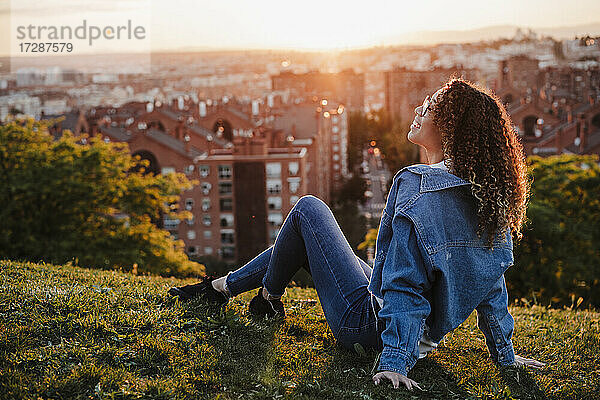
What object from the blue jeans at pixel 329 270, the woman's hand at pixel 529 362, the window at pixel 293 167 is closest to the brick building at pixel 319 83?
the window at pixel 293 167

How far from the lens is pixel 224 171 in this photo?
28.4 m

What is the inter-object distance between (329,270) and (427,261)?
0.61 meters

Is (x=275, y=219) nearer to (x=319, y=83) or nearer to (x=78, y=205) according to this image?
(x=78, y=205)

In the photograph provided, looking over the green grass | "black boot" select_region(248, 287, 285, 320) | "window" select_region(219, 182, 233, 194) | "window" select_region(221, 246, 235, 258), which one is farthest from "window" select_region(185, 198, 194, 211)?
"black boot" select_region(248, 287, 285, 320)

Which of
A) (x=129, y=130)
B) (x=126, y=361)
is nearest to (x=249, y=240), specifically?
(x=129, y=130)

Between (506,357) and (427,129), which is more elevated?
(427,129)

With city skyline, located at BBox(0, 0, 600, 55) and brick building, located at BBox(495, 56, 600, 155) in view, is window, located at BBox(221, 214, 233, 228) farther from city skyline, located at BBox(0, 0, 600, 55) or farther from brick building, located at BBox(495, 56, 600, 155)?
brick building, located at BBox(495, 56, 600, 155)

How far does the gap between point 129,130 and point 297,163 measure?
1425 cm

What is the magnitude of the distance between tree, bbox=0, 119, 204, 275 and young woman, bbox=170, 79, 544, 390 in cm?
1193

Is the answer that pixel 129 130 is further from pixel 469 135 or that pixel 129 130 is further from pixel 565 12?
pixel 469 135

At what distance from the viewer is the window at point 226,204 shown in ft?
93.7

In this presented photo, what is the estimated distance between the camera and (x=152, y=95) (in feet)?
149

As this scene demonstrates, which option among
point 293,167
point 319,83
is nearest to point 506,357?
point 293,167

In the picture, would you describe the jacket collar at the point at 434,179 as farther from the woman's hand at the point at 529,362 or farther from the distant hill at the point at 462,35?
the distant hill at the point at 462,35
